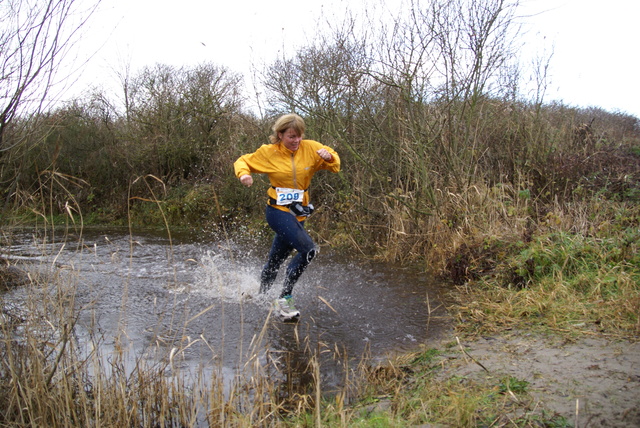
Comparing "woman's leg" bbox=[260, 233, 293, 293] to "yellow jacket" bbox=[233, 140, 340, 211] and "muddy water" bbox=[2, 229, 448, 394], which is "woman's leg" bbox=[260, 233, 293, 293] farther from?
"yellow jacket" bbox=[233, 140, 340, 211]

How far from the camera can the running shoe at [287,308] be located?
16.0 ft

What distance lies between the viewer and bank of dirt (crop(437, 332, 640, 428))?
264 cm

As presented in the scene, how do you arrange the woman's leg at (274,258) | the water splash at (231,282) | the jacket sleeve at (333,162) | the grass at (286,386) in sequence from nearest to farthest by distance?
the grass at (286,386) < the jacket sleeve at (333,162) < the woman's leg at (274,258) < the water splash at (231,282)

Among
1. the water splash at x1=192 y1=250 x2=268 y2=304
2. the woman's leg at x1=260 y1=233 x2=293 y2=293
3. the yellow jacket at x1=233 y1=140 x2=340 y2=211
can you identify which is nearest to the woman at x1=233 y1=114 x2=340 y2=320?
the yellow jacket at x1=233 y1=140 x2=340 y2=211

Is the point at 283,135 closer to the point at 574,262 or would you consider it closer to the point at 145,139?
the point at 574,262

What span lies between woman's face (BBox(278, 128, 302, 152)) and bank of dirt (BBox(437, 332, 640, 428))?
2.27 m

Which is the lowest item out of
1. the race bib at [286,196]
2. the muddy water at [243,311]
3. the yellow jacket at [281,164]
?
the muddy water at [243,311]

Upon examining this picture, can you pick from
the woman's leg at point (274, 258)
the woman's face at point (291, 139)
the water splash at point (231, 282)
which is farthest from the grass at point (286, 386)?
the woman's face at point (291, 139)

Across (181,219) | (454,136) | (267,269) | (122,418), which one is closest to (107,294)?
(267,269)

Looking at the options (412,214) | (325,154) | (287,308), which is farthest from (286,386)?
(412,214)

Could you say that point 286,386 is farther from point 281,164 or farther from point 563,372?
point 281,164

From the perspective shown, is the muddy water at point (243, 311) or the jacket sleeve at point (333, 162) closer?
the muddy water at point (243, 311)

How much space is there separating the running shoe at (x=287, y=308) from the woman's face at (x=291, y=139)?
1.48 metres

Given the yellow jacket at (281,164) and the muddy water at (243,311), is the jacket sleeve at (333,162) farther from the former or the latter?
the muddy water at (243,311)
